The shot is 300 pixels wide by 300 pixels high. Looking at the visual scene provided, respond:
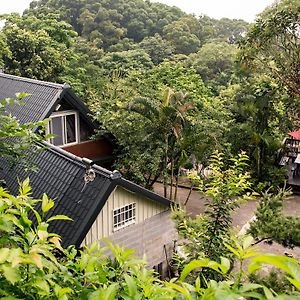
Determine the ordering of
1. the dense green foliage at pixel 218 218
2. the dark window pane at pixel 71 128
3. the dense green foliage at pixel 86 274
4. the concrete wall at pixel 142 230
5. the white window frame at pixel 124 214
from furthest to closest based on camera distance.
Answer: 1. the dark window pane at pixel 71 128
2. the white window frame at pixel 124 214
3. the concrete wall at pixel 142 230
4. the dense green foliage at pixel 218 218
5. the dense green foliage at pixel 86 274

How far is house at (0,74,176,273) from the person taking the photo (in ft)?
28.8

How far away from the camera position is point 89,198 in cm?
891

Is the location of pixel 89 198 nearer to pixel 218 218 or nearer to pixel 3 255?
pixel 218 218

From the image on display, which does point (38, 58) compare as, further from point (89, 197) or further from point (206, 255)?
point (206, 255)

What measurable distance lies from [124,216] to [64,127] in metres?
4.53

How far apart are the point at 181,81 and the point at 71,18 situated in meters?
28.5

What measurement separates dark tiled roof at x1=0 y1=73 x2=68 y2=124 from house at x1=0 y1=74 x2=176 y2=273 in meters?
0.03

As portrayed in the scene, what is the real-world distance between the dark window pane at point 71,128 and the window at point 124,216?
4.28 metres

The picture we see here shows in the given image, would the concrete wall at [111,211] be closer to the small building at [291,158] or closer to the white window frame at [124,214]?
the white window frame at [124,214]

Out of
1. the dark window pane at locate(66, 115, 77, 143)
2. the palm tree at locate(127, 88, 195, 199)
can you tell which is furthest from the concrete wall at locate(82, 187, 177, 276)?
the dark window pane at locate(66, 115, 77, 143)

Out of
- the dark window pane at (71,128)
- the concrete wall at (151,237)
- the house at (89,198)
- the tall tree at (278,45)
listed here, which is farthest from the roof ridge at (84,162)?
the tall tree at (278,45)

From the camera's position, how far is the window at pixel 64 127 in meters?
12.7

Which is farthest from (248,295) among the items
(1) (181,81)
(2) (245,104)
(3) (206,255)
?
(2) (245,104)

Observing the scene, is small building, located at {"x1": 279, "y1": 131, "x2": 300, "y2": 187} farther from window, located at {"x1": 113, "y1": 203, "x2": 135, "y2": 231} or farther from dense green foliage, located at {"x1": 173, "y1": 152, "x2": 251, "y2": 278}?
dense green foliage, located at {"x1": 173, "y1": 152, "x2": 251, "y2": 278}
